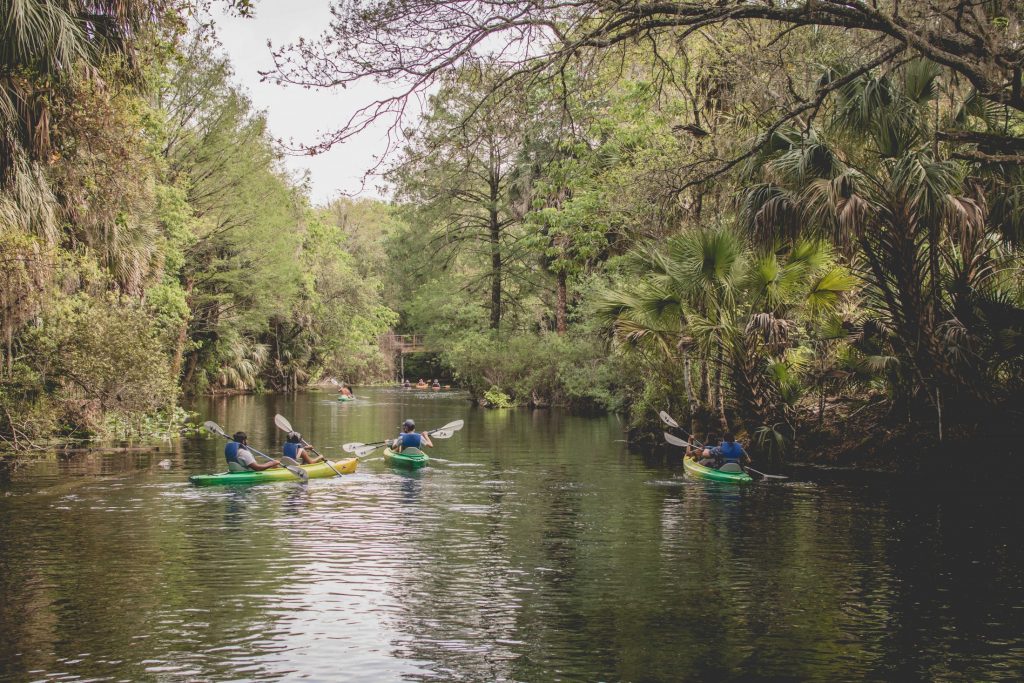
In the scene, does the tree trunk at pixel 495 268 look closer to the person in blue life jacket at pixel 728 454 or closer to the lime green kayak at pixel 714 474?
the lime green kayak at pixel 714 474

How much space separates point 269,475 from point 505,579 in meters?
9.57

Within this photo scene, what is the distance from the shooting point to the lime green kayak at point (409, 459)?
73.6ft

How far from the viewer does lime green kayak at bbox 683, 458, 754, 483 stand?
65.7ft

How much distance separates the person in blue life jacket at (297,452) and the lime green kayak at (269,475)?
0.31m

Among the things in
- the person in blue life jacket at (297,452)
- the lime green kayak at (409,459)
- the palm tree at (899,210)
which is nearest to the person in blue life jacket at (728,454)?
the palm tree at (899,210)

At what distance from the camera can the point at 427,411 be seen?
4569cm

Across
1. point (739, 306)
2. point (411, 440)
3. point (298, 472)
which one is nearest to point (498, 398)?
point (411, 440)

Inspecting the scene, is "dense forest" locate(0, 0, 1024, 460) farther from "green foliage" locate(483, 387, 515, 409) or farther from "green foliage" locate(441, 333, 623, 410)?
"green foliage" locate(483, 387, 515, 409)

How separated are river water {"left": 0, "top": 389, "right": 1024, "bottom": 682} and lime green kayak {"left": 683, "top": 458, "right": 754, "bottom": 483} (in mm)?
330

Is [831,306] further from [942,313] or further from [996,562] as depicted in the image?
[996,562]

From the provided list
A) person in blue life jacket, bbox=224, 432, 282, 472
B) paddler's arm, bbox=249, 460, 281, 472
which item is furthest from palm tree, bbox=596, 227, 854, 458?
person in blue life jacket, bbox=224, 432, 282, 472

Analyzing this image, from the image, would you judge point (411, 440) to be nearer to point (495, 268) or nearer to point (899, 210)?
point (899, 210)

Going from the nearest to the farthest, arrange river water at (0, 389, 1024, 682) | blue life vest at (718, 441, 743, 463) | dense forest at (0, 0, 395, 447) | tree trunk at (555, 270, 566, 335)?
river water at (0, 389, 1024, 682)
dense forest at (0, 0, 395, 447)
blue life vest at (718, 441, 743, 463)
tree trunk at (555, 270, 566, 335)

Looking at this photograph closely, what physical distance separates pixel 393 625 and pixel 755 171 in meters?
13.6
